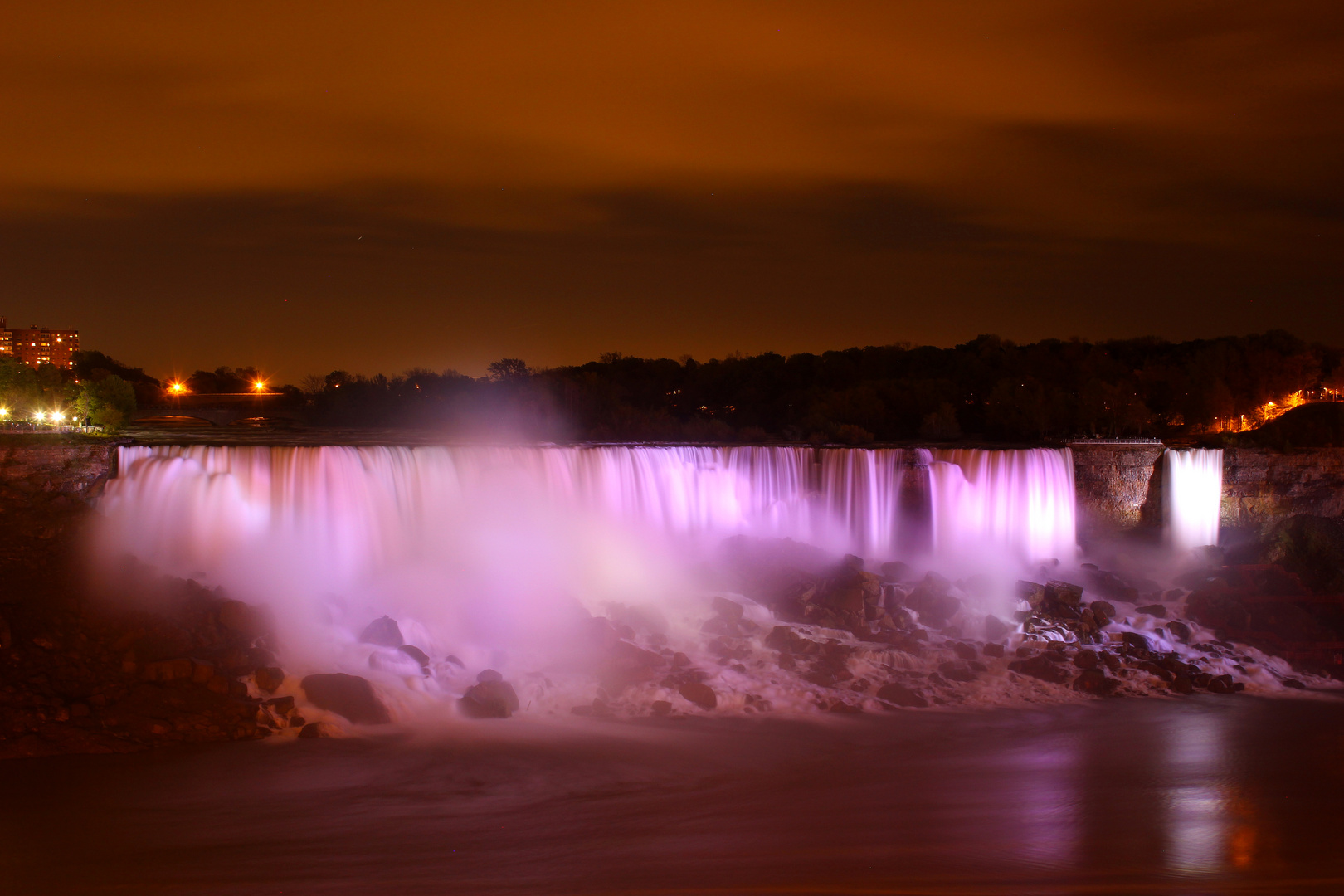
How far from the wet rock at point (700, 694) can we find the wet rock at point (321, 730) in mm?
5792

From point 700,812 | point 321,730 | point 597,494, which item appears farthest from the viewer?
point 597,494

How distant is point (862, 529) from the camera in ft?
92.0

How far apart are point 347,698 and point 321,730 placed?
854mm

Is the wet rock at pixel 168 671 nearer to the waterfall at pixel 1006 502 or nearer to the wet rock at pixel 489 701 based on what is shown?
the wet rock at pixel 489 701

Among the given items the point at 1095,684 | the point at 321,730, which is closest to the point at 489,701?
the point at 321,730

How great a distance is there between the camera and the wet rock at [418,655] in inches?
720

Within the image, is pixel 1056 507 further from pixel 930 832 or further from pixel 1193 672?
pixel 930 832

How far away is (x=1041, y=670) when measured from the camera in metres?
20.2

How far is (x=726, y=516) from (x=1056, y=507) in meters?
9.72

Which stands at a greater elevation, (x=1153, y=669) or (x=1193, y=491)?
(x=1193, y=491)

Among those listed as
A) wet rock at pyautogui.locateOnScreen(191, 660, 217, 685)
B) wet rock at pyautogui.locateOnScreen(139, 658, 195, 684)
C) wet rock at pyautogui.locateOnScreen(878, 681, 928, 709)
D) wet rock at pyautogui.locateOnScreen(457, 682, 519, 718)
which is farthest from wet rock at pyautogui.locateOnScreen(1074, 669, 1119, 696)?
wet rock at pyautogui.locateOnScreen(139, 658, 195, 684)

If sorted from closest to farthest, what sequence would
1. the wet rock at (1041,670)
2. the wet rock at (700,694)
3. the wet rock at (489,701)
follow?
the wet rock at (489,701)
the wet rock at (700,694)
the wet rock at (1041,670)

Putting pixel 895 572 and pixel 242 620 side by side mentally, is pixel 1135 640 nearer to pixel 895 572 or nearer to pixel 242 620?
pixel 895 572

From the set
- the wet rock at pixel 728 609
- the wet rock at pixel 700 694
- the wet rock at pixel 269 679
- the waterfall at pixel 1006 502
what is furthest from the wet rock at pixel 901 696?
the wet rock at pixel 269 679
